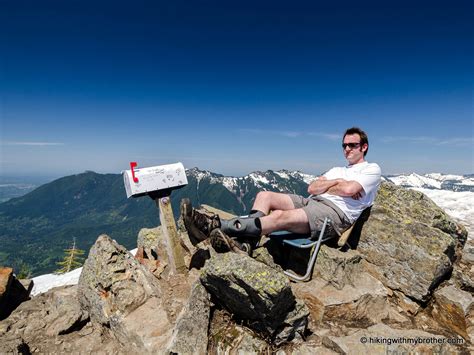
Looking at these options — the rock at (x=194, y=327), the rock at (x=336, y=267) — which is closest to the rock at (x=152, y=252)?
the rock at (x=194, y=327)

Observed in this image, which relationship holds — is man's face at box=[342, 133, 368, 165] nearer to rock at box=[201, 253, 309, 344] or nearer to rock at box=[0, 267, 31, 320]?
rock at box=[201, 253, 309, 344]

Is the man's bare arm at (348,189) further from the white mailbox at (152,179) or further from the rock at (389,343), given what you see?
the white mailbox at (152,179)

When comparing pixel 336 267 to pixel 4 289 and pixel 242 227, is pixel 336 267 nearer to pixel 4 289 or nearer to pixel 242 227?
pixel 242 227

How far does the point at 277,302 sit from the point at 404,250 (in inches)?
215

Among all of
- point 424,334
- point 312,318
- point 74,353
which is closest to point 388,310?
point 424,334

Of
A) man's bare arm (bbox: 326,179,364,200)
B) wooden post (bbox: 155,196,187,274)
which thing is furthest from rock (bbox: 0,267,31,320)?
man's bare arm (bbox: 326,179,364,200)

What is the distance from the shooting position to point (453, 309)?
7.65m

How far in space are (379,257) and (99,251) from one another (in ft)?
32.0

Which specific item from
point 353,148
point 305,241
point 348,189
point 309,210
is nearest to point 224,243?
point 305,241

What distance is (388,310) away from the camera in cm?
758

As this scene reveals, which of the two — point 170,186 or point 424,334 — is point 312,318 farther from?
point 170,186

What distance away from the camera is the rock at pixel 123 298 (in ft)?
22.4

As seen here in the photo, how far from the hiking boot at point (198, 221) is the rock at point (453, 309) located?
283 inches

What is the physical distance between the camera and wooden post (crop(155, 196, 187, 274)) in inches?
353
